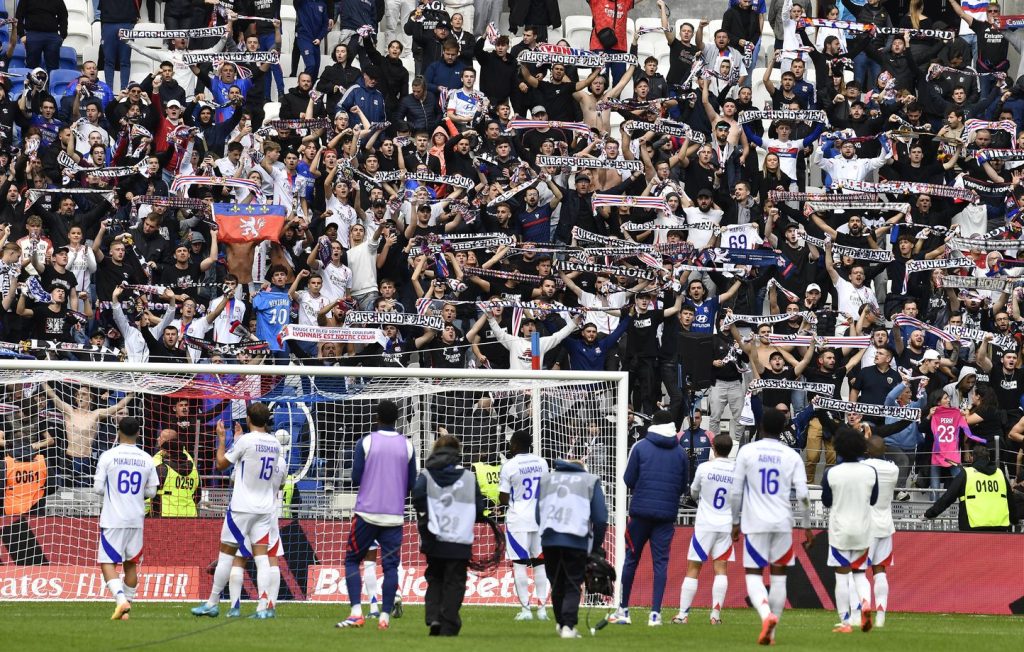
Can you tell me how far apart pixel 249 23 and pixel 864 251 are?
10.7 metres

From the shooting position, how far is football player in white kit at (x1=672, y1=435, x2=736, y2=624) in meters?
16.7

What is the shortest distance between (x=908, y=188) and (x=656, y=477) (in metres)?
11.0

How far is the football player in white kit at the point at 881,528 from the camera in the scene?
17016 millimetres

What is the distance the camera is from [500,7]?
96.7ft

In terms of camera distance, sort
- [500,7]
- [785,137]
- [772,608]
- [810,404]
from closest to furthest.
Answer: [772,608], [810,404], [785,137], [500,7]

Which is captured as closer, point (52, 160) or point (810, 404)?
point (810, 404)

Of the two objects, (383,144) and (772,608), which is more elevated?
(383,144)

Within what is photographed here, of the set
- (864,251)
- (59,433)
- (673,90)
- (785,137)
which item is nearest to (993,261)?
(864,251)

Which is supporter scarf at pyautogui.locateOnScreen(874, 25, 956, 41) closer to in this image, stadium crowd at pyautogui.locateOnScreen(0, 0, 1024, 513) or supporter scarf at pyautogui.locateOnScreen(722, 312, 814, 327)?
stadium crowd at pyautogui.locateOnScreen(0, 0, 1024, 513)

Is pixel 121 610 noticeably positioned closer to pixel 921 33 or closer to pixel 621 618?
pixel 621 618

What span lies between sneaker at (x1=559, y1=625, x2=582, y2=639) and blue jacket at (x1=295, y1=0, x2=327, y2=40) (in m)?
16.1

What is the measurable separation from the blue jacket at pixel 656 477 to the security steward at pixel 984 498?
16.3 feet

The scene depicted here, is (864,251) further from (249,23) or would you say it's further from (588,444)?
(249,23)

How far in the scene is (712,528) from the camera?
55.4ft
